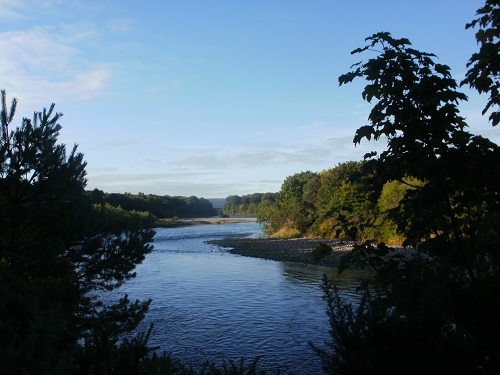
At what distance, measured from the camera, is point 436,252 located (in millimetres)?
3951

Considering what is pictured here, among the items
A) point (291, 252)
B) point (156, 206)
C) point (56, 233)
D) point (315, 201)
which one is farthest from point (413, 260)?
point (156, 206)

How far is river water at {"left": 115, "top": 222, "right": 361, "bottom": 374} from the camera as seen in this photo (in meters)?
13.9

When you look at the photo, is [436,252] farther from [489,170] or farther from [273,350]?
[273,350]

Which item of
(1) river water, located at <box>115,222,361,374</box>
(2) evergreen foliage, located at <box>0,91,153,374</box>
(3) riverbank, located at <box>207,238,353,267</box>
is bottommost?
(1) river water, located at <box>115,222,361,374</box>

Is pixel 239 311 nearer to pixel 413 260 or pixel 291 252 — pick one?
pixel 413 260

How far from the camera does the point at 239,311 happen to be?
19.1m

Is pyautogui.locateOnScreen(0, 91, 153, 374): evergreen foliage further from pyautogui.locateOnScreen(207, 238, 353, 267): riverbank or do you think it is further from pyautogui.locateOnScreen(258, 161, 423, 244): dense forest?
pyautogui.locateOnScreen(207, 238, 353, 267): riverbank

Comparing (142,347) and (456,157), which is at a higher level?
(456,157)

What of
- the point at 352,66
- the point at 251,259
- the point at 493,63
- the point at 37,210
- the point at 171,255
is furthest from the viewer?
the point at 171,255

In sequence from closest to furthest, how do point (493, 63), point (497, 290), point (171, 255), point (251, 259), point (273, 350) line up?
point (497, 290)
point (493, 63)
point (273, 350)
point (251, 259)
point (171, 255)

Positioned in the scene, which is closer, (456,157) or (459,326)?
(459,326)

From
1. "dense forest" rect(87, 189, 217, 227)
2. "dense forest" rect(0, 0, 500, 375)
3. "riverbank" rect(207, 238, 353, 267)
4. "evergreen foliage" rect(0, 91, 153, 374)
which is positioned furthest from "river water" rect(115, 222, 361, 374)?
"dense forest" rect(87, 189, 217, 227)

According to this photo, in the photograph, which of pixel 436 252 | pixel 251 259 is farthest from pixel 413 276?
pixel 251 259

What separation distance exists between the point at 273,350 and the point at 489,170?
37.9 ft
